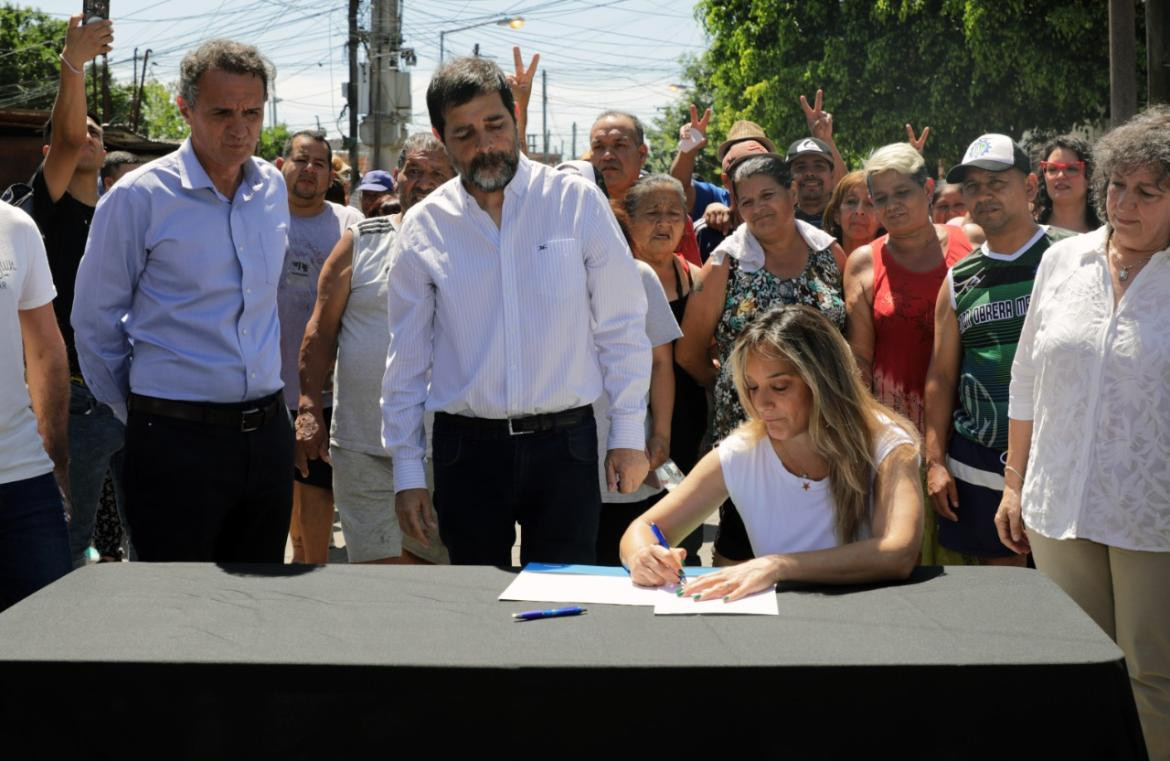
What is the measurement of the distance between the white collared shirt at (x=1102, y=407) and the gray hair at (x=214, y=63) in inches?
92.7

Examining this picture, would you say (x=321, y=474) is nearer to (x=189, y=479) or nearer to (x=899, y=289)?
(x=189, y=479)

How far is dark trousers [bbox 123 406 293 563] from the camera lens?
3592 mm

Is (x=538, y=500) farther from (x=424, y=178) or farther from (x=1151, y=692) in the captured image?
(x=424, y=178)

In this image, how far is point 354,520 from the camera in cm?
490

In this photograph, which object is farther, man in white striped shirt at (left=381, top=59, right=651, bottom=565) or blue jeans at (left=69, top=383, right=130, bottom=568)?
blue jeans at (left=69, top=383, right=130, bottom=568)

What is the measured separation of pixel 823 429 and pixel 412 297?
46.3 inches

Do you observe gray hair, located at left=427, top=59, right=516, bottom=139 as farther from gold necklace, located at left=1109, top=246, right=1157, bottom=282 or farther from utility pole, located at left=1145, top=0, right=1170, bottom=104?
utility pole, located at left=1145, top=0, right=1170, bottom=104

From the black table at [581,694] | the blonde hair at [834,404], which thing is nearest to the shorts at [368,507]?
the blonde hair at [834,404]

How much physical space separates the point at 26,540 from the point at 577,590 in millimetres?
1532

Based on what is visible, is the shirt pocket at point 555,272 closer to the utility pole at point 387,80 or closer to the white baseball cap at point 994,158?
the white baseball cap at point 994,158

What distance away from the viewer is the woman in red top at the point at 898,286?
4652mm

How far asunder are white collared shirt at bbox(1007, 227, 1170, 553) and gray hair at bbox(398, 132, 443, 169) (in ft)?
8.65

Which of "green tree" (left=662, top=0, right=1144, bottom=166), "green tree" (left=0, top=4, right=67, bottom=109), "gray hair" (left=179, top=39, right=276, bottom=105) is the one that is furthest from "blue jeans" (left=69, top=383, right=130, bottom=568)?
"green tree" (left=0, top=4, right=67, bottom=109)

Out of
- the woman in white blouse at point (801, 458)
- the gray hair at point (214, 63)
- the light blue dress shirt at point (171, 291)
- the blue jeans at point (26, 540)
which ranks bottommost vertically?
the blue jeans at point (26, 540)
